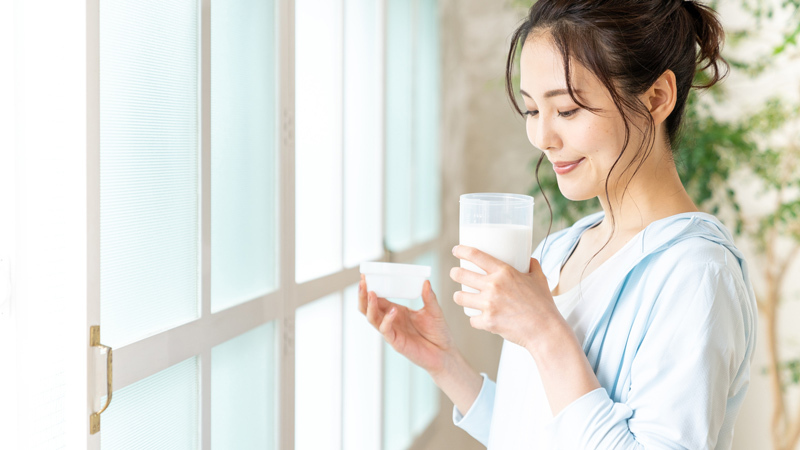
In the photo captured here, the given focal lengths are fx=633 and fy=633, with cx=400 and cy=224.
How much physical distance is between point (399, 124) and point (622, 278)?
1467mm

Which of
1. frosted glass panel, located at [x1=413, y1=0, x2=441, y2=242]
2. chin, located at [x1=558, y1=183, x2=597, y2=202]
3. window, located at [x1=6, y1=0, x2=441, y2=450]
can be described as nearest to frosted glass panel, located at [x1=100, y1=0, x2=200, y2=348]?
window, located at [x1=6, y1=0, x2=441, y2=450]

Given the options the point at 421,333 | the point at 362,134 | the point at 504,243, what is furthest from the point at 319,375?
the point at 504,243

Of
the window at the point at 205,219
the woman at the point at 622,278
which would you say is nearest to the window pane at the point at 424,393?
the window at the point at 205,219

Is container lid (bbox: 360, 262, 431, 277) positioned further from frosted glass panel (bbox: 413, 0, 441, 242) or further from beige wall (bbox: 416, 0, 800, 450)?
beige wall (bbox: 416, 0, 800, 450)

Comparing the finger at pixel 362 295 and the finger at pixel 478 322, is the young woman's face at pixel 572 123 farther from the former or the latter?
the finger at pixel 362 295

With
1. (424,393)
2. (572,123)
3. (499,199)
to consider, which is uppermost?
(572,123)

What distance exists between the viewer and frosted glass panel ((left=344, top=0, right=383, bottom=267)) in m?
1.75

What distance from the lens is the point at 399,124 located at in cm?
218

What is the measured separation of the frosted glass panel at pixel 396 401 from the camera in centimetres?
208

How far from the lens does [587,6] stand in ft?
2.77

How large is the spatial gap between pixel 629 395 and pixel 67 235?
729 millimetres

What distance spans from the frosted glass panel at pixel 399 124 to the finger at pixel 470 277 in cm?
127

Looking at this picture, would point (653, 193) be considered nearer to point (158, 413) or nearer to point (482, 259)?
point (482, 259)

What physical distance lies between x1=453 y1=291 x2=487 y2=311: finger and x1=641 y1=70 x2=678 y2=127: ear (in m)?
0.35
